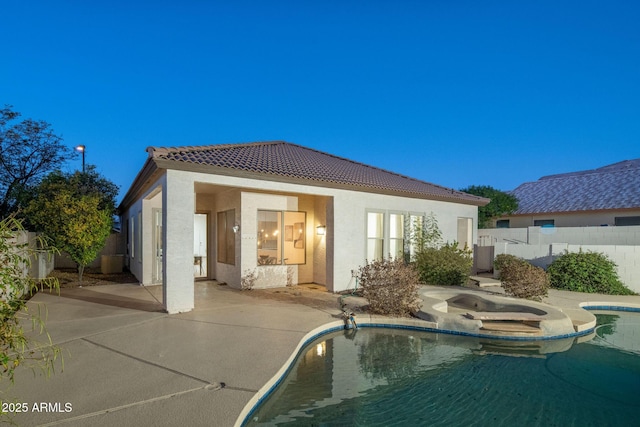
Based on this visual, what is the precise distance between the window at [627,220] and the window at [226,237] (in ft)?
73.2

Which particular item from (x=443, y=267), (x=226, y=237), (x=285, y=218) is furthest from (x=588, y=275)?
(x=226, y=237)

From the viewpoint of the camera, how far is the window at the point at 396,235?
12461mm

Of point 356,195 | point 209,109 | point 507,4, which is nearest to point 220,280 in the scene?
point 356,195

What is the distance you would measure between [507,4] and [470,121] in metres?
15.6

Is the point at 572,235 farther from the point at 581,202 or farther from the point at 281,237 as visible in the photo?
the point at 281,237

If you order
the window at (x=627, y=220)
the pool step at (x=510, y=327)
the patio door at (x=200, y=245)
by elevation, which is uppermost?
the window at (x=627, y=220)

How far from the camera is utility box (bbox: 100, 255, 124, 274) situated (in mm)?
15773

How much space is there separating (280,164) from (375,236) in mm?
4159

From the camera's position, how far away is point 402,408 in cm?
433

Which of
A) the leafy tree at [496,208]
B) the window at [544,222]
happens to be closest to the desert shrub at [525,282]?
the leafy tree at [496,208]

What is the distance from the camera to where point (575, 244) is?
16.0 meters

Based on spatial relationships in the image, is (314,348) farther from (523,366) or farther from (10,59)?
(10,59)

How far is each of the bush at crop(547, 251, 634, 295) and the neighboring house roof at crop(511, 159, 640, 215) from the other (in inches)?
430

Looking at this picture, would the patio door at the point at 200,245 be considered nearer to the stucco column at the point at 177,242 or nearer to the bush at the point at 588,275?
the stucco column at the point at 177,242
